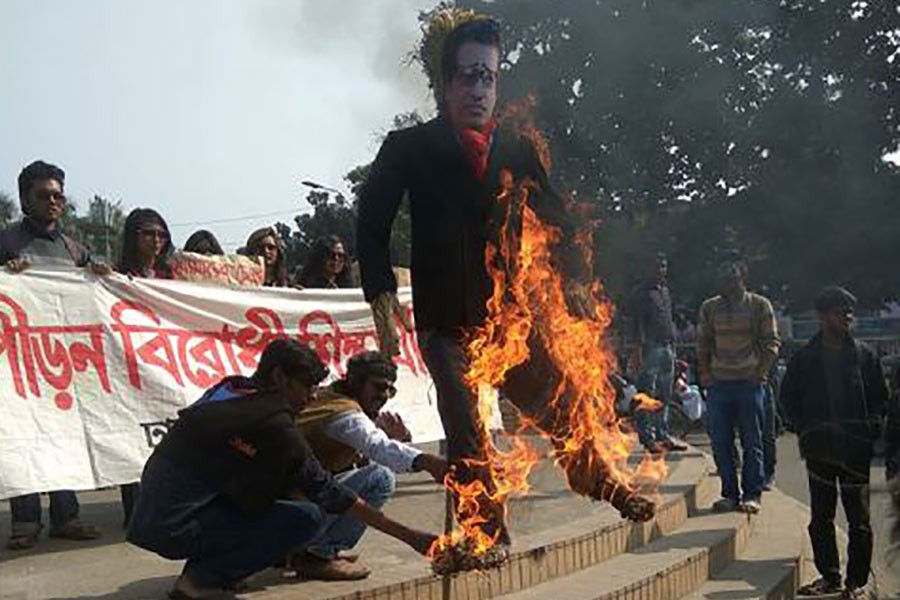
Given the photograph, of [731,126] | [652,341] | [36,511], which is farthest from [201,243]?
[731,126]

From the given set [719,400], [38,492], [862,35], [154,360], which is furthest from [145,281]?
[862,35]

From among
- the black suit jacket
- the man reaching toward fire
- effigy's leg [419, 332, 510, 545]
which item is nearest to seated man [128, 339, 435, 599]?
effigy's leg [419, 332, 510, 545]

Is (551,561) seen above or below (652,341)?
below

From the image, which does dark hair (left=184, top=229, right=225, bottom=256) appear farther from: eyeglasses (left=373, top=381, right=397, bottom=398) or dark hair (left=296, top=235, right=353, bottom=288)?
eyeglasses (left=373, top=381, right=397, bottom=398)

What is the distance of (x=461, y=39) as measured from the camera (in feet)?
12.7

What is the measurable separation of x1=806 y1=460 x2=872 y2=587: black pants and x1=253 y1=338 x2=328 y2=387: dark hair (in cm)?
316

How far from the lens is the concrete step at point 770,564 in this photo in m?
5.80

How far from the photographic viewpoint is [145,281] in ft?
20.1

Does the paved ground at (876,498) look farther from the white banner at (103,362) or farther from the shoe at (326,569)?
the white banner at (103,362)

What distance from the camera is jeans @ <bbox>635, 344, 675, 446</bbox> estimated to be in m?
9.11

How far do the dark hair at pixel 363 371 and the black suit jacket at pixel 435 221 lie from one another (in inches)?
40.2

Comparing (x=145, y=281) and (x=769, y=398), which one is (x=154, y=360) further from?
(x=769, y=398)

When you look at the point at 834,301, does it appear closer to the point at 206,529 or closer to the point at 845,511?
the point at 845,511

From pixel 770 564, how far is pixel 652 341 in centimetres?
293
